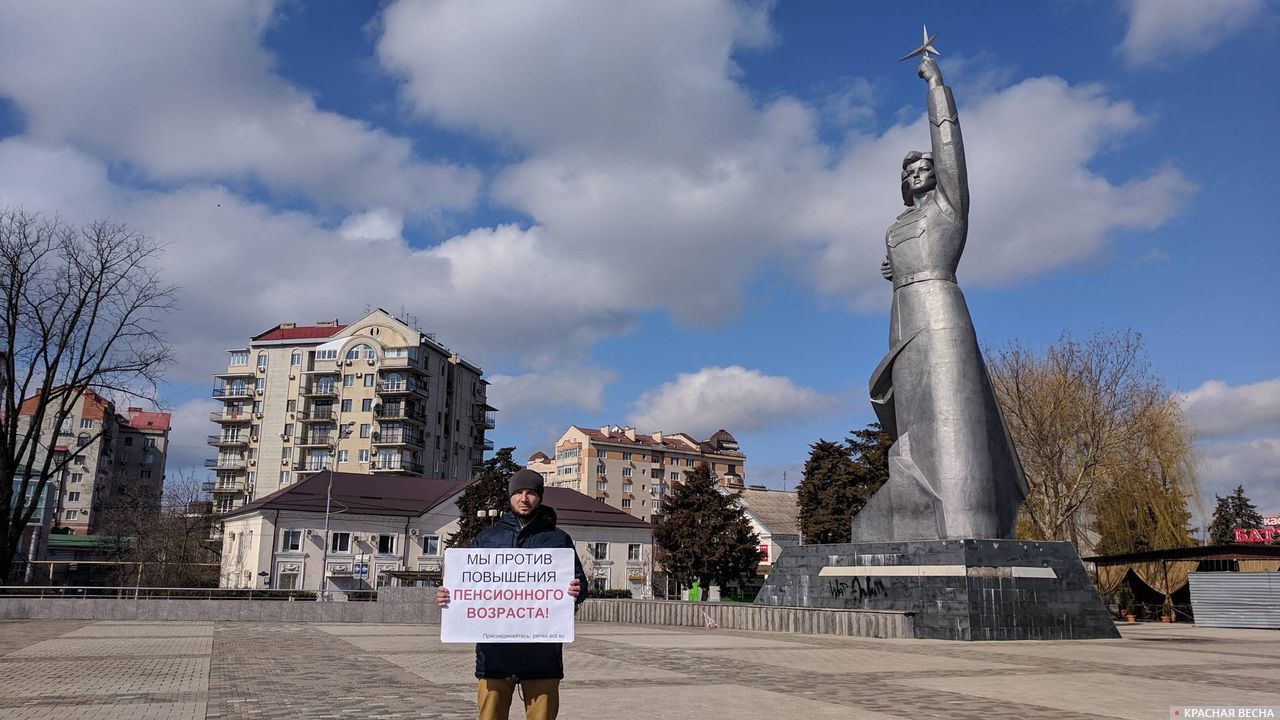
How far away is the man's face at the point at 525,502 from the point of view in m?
5.59

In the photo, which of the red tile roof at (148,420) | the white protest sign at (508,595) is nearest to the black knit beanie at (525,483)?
the white protest sign at (508,595)

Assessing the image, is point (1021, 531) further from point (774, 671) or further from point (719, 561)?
point (774, 671)

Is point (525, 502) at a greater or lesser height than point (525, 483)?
lesser

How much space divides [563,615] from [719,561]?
5128cm

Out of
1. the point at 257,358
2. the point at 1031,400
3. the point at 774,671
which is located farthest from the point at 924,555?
the point at 257,358

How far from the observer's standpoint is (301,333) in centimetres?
8619

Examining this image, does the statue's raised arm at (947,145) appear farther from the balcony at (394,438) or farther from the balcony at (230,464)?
the balcony at (230,464)

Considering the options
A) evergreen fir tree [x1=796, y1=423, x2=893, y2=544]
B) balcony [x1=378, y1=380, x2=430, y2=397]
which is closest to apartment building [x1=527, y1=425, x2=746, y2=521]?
balcony [x1=378, y1=380, x2=430, y2=397]

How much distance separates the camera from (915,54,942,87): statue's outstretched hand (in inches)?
953

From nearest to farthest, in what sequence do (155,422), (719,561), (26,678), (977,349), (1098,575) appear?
(26,678) < (977,349) < (1098,575) < (719,561) < (155,422)

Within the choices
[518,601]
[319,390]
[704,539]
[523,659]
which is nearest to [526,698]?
[523,659]

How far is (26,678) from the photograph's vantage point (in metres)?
11.3

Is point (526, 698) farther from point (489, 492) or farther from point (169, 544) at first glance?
point (169, 544)

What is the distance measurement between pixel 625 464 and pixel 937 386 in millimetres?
85632
